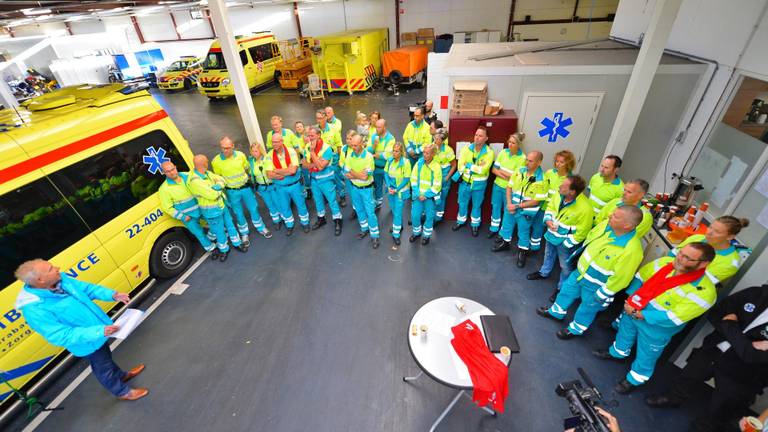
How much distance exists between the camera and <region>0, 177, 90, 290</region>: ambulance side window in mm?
3014

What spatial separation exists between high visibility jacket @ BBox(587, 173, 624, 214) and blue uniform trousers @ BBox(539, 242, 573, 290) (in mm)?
595

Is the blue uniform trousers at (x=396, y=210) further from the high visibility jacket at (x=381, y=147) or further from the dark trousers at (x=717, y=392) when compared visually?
the dark trousers at (x=717, y=392)

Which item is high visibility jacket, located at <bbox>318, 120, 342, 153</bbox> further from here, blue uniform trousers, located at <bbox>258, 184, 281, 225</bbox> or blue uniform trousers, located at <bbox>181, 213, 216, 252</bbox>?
blue uniform trousers, located at <bbox>181, 213, 216, 252</bbox>

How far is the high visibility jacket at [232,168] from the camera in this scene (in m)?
4.83

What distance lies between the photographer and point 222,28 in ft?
17.9

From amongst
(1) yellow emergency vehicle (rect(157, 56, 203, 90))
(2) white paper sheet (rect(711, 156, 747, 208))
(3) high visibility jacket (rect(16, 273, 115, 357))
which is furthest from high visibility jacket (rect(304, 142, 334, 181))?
(1) yellow emergency vehicle (rect(157, 56, 203, 90))

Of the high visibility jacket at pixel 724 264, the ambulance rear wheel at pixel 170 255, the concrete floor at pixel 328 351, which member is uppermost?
the high visibility jacket at pixel 724 264

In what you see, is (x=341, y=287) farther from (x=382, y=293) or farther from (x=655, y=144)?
(x=655, y=144)

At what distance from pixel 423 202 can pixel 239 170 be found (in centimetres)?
288

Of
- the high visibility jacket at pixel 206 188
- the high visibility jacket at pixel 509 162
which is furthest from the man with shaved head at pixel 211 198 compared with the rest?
the high visibility jacket at pixel 509 162

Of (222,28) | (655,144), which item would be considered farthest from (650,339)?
(222,28)

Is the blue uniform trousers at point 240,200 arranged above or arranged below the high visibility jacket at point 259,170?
below

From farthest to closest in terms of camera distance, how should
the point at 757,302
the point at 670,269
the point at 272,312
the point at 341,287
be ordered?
the point at 341,287 → the point at 272,312 → the point at 670,269 → the point at 757,302

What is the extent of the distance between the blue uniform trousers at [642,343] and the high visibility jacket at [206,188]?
16.8ft
